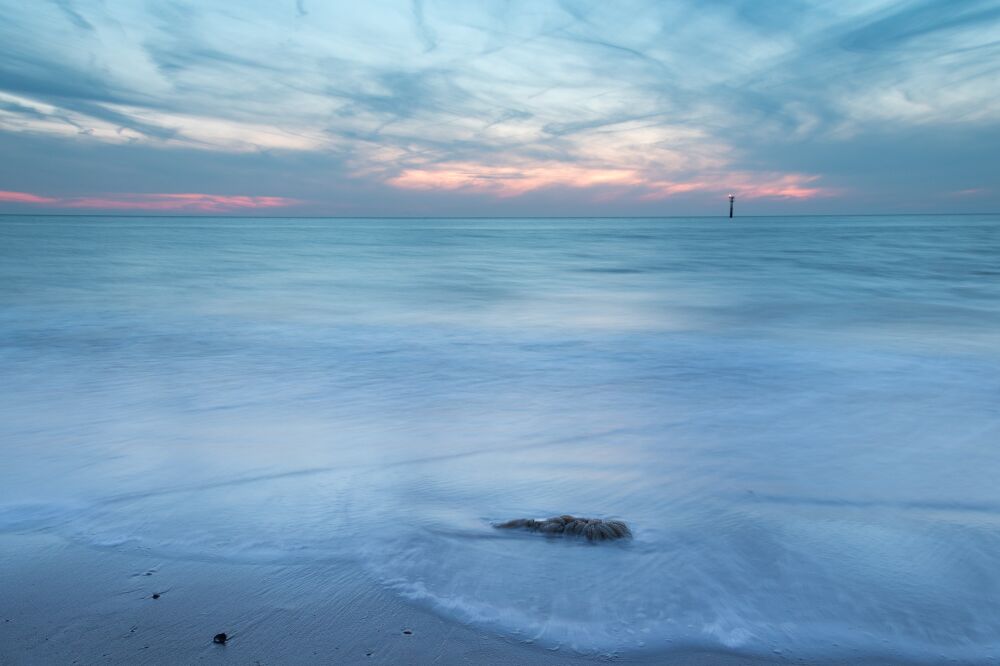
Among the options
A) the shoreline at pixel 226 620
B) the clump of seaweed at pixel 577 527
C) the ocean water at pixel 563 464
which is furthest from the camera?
the clump of seaweed at pixel 577 527

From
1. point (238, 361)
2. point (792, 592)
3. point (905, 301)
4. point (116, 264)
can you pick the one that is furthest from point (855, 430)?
point (116, 264)

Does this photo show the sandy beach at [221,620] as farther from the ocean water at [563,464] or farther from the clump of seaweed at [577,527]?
the clump of seaweed at [577,527]

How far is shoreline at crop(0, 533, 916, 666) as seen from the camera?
2.41 metres

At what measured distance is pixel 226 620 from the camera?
8.55 ft

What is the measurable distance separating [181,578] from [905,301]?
1568cm

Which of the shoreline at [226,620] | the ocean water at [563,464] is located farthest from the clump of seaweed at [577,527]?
the shoreline at [226,620]

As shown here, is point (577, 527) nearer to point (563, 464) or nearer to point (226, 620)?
point (563, 464)

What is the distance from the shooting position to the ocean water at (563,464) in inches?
110

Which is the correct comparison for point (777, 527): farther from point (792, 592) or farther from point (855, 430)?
point (855, 430)

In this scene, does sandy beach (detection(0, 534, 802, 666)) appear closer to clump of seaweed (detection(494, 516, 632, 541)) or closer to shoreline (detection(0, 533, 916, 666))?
shoreline (detection(0, 533, 916, 666))

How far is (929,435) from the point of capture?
5.16m

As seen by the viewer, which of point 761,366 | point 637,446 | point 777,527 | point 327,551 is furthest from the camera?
point 761,366

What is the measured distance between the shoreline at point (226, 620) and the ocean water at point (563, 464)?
11 cm

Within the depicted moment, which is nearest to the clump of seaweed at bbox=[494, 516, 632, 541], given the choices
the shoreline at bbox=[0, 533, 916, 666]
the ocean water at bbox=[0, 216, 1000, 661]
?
the ocean water at bbox=[0, 216, 1000, 661]
